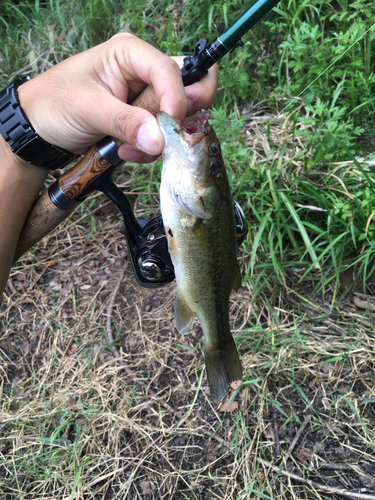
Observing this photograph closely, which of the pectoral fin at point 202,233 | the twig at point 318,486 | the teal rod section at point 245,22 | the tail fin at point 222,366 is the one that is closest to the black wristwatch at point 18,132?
the pectoral fin at point 202,233

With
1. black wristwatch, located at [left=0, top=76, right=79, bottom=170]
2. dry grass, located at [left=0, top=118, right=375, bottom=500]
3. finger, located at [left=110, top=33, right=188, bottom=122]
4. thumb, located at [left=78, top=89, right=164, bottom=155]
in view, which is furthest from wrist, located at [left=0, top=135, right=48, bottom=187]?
dry grass, located at [left=0, top=118, right=375, bottom=500]

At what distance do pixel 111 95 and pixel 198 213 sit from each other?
71 cm

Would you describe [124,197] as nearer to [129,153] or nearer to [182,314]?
[129,153]

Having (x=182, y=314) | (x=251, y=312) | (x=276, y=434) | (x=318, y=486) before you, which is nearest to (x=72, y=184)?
(x=182, y=314)

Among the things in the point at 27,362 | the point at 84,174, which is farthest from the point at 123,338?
the point at 84,174

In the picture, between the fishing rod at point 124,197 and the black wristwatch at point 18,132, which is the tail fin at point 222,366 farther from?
the black wristwatch at point 18,132

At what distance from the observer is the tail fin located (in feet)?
6.42

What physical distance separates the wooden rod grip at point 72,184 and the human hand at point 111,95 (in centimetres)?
10

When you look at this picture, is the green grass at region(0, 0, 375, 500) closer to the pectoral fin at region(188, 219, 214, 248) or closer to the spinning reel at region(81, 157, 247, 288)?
the spinning reel at region(81, 157, 247, 288)

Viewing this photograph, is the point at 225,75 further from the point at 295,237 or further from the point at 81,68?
the point at 81,68

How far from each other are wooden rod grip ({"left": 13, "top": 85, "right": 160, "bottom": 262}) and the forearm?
0.07 m

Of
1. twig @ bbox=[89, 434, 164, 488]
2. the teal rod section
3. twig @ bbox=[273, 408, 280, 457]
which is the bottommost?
twig @ bbox=[273, 408, 280, 457]

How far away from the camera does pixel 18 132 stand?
1.90 m

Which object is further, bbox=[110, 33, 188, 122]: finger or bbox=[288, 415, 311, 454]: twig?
bbox=[288, 415, 311, 454]: twig
